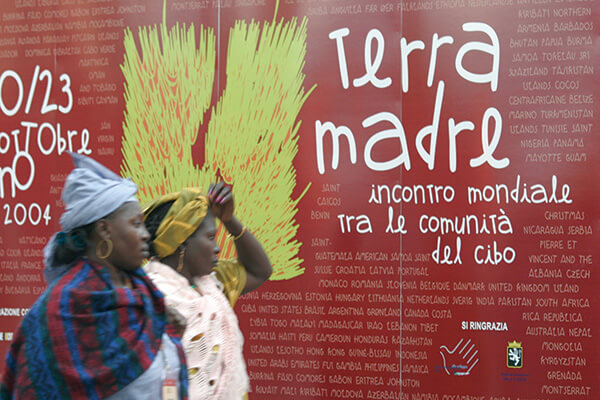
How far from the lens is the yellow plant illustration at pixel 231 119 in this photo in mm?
4305

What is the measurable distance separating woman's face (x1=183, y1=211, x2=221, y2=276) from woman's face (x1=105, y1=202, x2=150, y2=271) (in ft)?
1.10

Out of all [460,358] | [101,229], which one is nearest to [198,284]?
[101,229]

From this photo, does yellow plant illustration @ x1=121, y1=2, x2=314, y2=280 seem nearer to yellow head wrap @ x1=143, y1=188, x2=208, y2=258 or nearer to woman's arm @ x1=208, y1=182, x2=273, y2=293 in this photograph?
woman's arm @ x1=208, y1=182, x2=273, y2=293

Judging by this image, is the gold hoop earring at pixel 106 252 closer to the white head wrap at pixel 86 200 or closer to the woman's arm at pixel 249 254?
the white head wrap at pixel 86 200

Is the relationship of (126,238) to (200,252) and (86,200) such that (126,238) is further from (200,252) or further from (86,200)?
(200,252)

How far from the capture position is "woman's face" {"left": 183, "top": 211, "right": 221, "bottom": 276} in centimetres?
255

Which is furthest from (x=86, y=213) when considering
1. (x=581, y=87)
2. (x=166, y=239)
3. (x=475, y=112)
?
(x=581, y=87)

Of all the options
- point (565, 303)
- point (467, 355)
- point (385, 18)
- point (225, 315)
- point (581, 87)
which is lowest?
point (467, 355)

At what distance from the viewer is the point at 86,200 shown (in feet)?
7.00

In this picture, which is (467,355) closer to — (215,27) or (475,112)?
(475,112)

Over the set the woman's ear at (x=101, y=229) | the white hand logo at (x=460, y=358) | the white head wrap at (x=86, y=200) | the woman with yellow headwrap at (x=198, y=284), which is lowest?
the white hand logo at (x=460, y=358)

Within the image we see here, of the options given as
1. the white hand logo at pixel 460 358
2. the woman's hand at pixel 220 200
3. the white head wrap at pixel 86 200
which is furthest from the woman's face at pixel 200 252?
the white hand logo at pixel 460 358

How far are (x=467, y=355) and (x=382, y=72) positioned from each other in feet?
5.30

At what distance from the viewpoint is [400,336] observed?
4.14 meters
